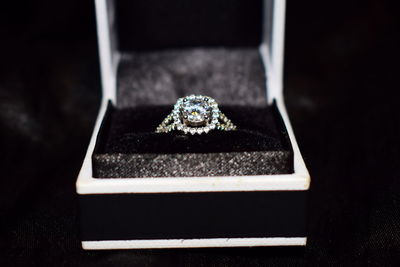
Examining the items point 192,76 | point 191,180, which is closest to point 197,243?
point 191,180

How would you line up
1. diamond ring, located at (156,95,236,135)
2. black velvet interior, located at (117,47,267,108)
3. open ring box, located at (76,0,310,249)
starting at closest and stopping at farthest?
open ring box, located at (76,0,310,249) < diamond ring, located at (156,95,236,135) < black velvet interior, located at (117,47,267,108)

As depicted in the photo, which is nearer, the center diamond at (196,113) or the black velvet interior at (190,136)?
the black velvet interior at (190,136)

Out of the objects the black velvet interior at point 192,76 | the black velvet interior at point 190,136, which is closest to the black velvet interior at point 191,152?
the black velvet interior at point 190,136

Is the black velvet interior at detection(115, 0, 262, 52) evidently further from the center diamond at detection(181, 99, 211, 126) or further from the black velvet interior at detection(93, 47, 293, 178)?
the center diamond at detection(181, 99, 211, 126)

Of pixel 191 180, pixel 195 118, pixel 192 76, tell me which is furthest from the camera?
pixel 192 76

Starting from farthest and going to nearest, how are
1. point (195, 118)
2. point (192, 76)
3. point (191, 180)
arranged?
point (192, 76) → point (195, 118) → point (191, 180)

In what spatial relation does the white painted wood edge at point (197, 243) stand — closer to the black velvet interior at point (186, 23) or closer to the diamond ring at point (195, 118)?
the diamond ring at point (195, 118)

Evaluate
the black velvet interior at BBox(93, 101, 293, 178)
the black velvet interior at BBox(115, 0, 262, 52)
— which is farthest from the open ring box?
the black velvet interior at BBox(115, 0, 262, 52)

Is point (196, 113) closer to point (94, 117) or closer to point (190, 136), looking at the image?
point (190, 136)
